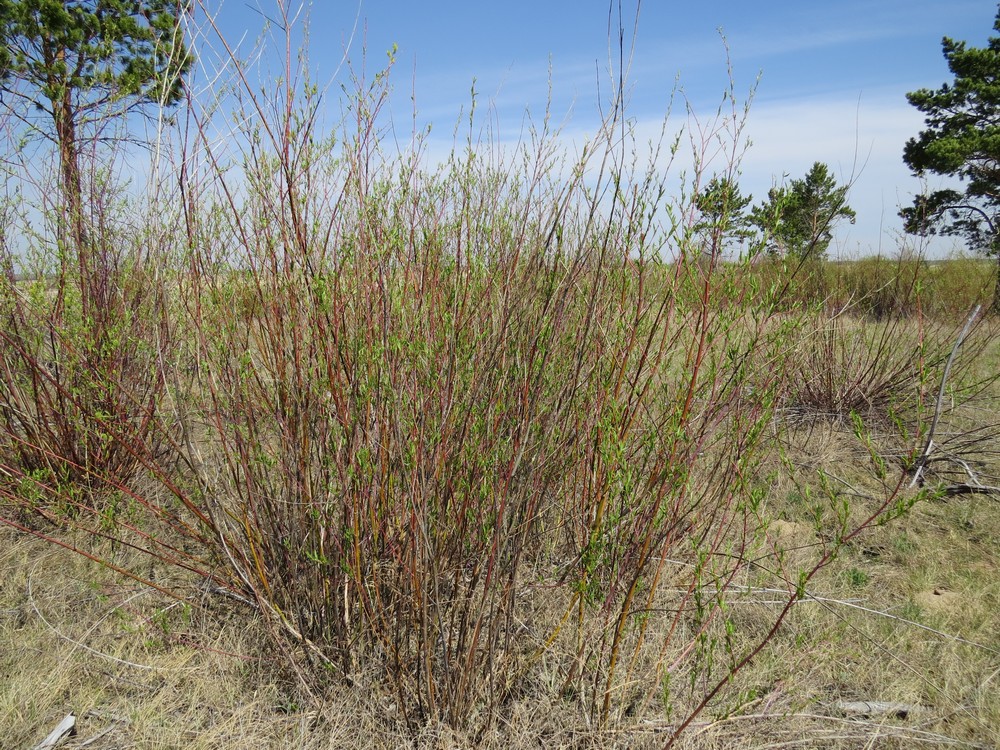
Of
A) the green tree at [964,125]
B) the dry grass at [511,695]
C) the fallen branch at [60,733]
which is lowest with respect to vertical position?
the fallen branch at [60,733]

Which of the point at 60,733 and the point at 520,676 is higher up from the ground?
the point at 520,676

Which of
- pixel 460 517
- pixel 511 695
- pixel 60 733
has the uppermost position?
pixel 460 517

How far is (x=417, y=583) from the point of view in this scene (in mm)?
1744

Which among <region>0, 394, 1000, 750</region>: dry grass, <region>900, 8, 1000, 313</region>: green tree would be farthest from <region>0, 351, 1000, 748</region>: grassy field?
<region>900, 8, 1000, 313</region>: green tree

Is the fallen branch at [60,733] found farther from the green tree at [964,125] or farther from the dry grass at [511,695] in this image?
the green tree at [964,125]

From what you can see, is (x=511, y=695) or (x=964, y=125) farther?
(x=964, y=125)

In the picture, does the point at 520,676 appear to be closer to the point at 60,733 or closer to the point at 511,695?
the point at 511,695

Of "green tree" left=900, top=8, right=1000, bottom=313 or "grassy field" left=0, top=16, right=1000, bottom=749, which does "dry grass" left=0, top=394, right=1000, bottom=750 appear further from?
"green tree" left=900, top=8, right=1000, bottom=313

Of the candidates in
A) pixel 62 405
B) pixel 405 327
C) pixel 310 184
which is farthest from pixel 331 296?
pixel 62 405

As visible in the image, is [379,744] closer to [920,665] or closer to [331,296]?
[331,296]

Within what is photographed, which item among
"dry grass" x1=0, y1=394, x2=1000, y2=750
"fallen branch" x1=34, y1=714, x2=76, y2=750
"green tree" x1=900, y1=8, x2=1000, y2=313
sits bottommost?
"fallen branch" x1=34, y1=714, x2=76, y2=750

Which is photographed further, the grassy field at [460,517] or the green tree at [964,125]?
the green tree at [964,125]

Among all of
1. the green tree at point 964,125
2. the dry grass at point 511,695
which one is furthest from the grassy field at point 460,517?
the green tree at point 964,125

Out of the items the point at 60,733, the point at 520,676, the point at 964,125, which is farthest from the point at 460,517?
the point at 964,125
